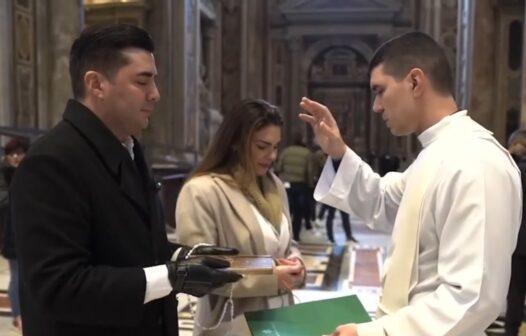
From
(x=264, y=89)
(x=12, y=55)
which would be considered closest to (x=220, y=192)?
(x=12, y=55)

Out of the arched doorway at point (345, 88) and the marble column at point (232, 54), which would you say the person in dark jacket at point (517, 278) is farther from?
the arched doorway at point (345, 88)

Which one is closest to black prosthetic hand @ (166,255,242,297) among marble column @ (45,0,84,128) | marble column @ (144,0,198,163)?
marble column @ (45,0,84,128)

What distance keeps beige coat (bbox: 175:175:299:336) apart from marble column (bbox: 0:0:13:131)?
6719 millimetres

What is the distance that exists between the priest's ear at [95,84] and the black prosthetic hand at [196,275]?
536mm

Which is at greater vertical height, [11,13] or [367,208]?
[11,13]

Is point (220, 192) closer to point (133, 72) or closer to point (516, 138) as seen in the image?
point (133, 72)

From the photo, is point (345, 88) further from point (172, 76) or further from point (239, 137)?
point (239, 137)

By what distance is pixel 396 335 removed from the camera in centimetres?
161

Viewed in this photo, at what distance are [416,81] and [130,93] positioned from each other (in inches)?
34.6

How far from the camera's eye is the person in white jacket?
60.1 inches

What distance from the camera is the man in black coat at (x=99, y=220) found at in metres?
1.48

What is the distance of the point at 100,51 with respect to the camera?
1671mm

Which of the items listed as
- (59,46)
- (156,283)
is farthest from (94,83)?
(59,46)

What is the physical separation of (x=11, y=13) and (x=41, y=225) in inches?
325
